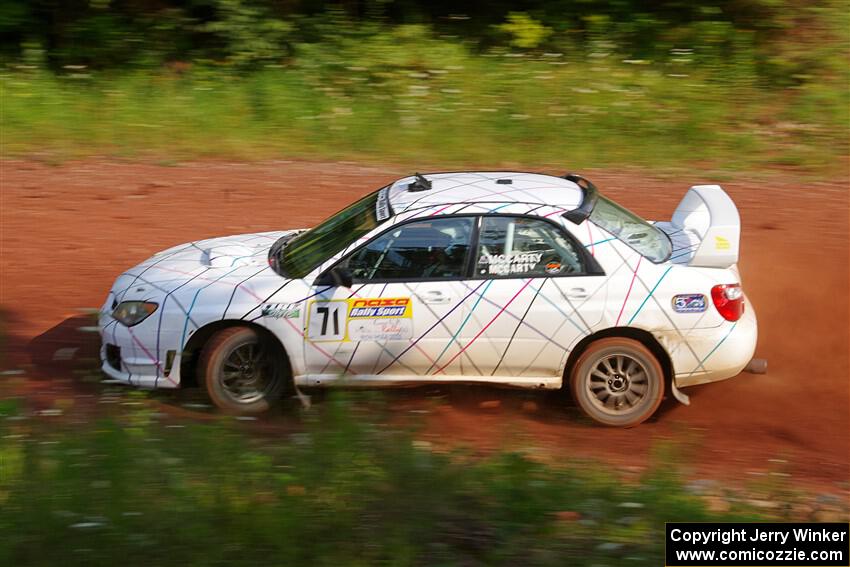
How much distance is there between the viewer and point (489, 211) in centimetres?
669

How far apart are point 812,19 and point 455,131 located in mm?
5805

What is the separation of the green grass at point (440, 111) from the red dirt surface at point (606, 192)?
0.59 m

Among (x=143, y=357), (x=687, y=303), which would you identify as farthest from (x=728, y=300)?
(x=143, y=357)

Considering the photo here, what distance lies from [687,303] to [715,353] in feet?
1.31

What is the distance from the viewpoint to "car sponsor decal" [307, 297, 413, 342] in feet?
21.6

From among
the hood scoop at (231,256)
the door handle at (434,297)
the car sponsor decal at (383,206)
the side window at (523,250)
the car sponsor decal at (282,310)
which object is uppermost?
the car sponsor decal at (383,206)

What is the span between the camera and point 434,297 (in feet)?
21.6

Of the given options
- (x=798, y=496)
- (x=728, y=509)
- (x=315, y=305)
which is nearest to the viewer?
(x=728, y=509)

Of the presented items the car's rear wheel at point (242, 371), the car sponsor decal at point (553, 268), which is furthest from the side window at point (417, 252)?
the car's rear wheel at point (242, 371)

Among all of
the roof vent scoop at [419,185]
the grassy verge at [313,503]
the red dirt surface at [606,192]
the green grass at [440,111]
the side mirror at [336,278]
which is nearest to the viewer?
the grassy verge at [313,503]

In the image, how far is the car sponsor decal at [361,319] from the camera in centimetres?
658

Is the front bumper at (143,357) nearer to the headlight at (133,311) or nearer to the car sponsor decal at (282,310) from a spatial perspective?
the headlight at (133,311)

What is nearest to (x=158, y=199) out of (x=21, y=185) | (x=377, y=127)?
(x=21, y=185)

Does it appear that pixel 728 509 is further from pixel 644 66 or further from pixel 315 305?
→ pixel 644 66
